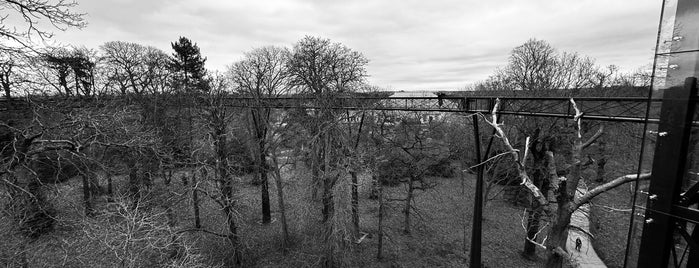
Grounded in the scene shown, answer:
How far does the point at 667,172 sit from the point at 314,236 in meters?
9.59

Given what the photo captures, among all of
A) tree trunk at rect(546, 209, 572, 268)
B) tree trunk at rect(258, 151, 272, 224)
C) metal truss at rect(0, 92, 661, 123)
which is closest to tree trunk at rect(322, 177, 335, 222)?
metal truss at rect(0, 92, 661, 123)

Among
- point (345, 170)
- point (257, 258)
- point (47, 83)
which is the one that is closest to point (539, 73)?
point (345, 170)

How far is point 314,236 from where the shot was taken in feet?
34.7

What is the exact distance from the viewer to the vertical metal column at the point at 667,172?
2.66m

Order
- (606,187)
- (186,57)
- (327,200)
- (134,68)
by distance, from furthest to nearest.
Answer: (186,57) → (134,68) → (327,200) → (606,187)

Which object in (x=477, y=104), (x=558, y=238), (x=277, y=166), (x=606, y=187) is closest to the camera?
(x=606, y=187)

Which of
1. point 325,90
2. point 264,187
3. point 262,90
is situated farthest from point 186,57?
point 325,90

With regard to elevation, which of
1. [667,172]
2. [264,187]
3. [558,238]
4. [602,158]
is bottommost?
[264,187]

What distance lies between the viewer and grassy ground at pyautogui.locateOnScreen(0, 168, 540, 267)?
8.06 metres

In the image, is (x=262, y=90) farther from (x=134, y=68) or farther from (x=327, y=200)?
(x=134, y=68)

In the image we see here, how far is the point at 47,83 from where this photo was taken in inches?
252

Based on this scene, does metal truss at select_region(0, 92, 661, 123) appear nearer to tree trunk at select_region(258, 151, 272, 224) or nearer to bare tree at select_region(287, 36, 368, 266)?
bare tree at select_region(287, 36, 368, 266)

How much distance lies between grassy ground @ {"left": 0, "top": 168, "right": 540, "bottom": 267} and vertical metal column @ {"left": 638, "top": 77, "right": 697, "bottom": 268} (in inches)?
300

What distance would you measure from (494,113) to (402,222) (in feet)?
35.4
